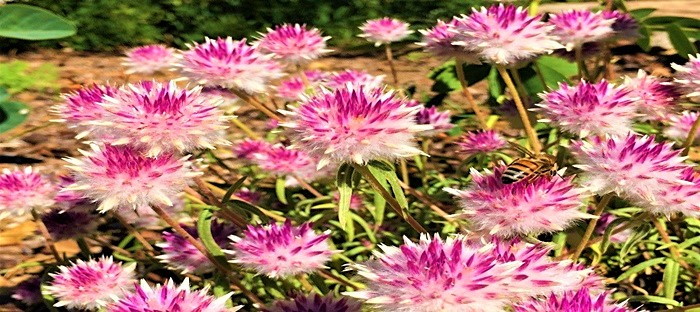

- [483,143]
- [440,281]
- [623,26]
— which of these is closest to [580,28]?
[623,26]

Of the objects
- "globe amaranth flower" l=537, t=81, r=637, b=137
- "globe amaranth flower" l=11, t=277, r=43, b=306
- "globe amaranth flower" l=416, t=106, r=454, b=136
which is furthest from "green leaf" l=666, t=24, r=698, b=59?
"globe amaranth flower" l=11, t=277, r=43, b=306

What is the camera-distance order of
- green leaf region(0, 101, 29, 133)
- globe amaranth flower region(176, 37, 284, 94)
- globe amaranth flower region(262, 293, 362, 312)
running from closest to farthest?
globe amaranth flower region(262, 293, 362, 312)
green leaf region(0, 101, 29, 133)
globe amaranth flower region(176, 37, 284, 94)

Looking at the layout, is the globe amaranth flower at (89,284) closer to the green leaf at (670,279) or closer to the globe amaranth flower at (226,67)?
the globe amaranth flower at (226,67)

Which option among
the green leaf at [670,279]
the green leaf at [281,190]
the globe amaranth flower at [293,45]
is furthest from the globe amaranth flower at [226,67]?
the green leaf at [670,279]

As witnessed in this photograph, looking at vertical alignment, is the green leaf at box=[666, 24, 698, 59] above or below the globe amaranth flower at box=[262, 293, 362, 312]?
above

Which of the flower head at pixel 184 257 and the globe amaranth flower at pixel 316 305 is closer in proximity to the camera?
the globe amaranth flower at pixel 316 305

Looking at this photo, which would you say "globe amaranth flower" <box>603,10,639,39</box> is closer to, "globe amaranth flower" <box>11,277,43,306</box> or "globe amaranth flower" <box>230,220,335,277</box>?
"globe amaranth flower" <box>230,220,335,277</box>
